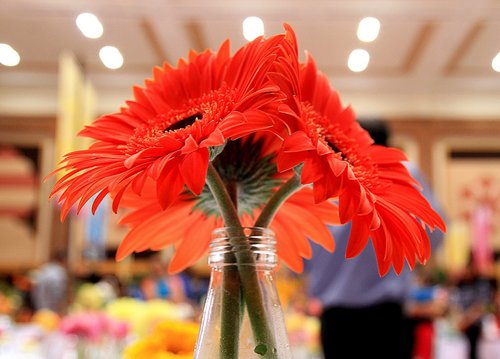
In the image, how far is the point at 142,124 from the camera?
517mm

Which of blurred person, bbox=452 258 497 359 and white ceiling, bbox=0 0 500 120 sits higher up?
white ceiling, bbox=0 0 500 120

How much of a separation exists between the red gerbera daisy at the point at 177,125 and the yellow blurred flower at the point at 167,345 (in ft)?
0.88

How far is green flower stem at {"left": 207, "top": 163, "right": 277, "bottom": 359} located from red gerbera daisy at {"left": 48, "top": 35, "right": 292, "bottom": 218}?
52 millimetres

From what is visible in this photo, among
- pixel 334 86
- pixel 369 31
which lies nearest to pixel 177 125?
pixel 369 31

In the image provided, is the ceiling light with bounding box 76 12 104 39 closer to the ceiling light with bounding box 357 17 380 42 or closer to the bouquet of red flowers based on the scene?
the ceiling light with bounding box 357 17 380 42

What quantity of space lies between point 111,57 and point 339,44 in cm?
469

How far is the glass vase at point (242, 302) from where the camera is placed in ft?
1.49

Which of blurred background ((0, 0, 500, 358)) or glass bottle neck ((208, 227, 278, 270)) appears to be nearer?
glass bottle neck ((208, 227, 278, 270))

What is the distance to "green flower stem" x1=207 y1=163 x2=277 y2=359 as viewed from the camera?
1.48 feet

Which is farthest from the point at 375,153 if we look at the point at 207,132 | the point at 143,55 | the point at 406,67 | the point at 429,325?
the point at 406,67

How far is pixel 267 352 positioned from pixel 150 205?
6.7 inches

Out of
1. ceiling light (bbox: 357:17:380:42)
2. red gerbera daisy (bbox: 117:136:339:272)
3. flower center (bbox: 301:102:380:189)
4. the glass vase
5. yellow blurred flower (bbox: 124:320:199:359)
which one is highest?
ceiling light (bbox: 357:17:380:42)

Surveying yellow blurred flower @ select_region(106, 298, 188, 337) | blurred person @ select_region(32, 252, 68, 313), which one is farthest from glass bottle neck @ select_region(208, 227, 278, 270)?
blurred person @ select_region(32, 252, 68, 313)

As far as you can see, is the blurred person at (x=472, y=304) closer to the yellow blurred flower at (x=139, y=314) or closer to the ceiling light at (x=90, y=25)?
the yellow blurred flower at (x=139, y=314)
